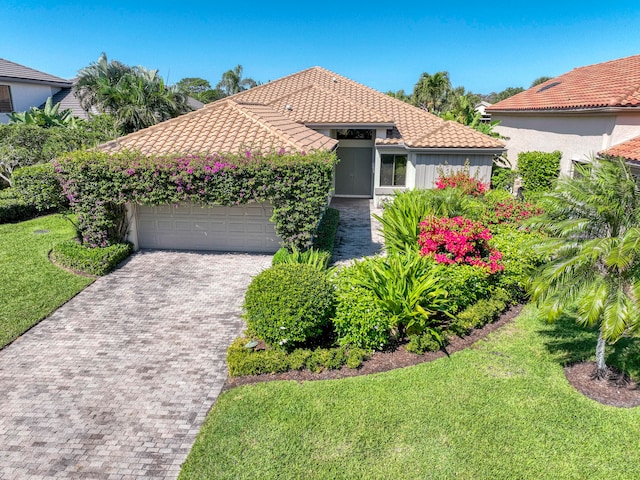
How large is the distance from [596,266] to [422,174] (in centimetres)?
1260

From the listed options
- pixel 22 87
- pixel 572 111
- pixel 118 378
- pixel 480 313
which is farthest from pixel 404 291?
pixel 22 87

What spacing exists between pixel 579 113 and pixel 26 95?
129ft

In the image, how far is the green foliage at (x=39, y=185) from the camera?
48.1 ft

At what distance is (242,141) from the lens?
14.3m

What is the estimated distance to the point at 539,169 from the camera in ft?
69.3

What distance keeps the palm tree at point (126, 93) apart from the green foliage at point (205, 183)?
28.9 feet

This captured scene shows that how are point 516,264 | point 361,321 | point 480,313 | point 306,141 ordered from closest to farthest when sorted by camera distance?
point 361,321, point 480,313, point 516,264, point 306,141

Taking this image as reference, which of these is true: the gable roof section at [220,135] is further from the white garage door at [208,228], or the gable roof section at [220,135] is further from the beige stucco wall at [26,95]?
the beige stucco wall at [26,95]

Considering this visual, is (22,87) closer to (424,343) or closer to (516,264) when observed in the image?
(424,343)

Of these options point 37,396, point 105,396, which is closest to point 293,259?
point 105,396

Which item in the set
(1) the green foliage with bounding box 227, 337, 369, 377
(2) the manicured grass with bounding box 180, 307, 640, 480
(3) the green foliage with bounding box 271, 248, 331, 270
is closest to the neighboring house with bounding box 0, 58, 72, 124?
(3) the green foliage with bounding box 271, 248, 331, 270

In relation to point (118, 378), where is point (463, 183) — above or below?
above

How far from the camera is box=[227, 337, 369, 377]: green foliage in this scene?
7.98m

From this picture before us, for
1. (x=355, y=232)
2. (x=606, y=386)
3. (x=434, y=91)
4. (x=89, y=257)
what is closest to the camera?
(x=606, y=386)
